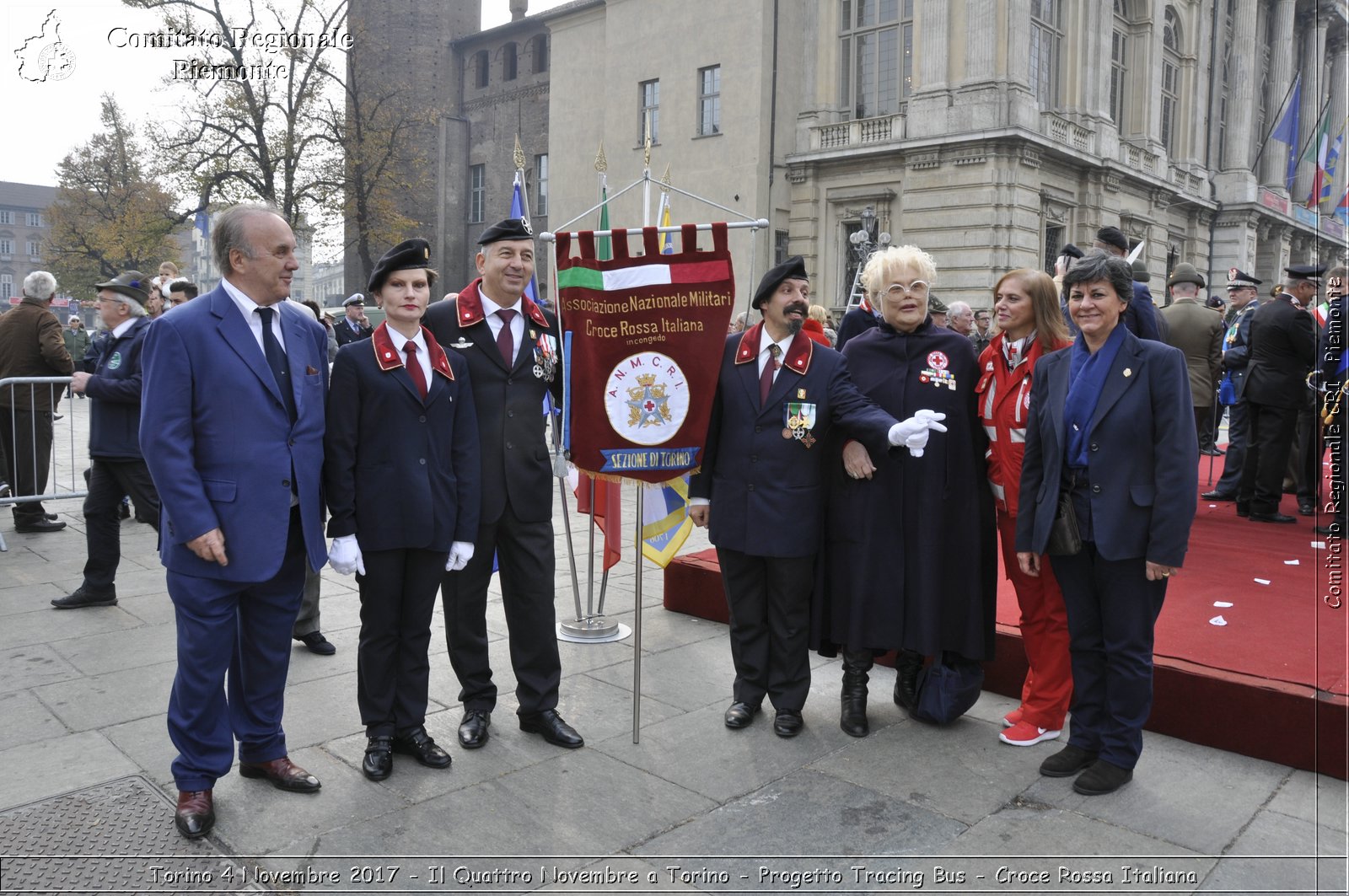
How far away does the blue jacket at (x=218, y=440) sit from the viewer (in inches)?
133

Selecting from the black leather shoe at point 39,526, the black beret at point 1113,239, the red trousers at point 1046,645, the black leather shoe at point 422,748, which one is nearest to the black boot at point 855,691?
the red trousers at point 1046,645

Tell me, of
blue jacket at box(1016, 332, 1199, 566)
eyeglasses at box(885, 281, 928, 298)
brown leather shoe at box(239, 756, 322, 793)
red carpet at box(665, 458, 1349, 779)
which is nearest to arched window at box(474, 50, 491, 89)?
red carpet at box(665, 458, 1349, 779)

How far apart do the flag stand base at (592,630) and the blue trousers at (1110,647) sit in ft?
9.00

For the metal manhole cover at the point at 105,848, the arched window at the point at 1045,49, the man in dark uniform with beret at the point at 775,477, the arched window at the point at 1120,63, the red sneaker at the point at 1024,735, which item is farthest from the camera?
the arched window at the point at 1120,63

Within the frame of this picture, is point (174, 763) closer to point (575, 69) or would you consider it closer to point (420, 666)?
point (420, 666)

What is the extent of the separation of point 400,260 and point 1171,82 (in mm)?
35044

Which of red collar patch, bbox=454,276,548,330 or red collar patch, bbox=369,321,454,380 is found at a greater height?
red collar patch, bbox=454,276,548,330

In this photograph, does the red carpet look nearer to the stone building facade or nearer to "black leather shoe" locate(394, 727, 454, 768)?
"black leather shoe" locate(394, 727, 454, 768)

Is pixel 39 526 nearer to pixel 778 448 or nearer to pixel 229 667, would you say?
pixel 229 667

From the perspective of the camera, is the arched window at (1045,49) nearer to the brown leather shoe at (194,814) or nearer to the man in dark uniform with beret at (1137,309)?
the man in dark uniform with beret at (1137,309)

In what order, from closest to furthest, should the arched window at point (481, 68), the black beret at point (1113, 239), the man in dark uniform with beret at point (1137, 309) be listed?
the man in dark uniform with beret at point (1137, 309) < the black beret at point (1113, 239) < the arched window at point (481, 68)

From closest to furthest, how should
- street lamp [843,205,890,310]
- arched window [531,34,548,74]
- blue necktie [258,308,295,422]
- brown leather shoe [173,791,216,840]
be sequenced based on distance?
1. brown leather shoe [173,791,216,840]
2. blue necktie [258,308,295,422]
3. street lamp [843,205,890,310]
4. arched window [531,34,548,74]

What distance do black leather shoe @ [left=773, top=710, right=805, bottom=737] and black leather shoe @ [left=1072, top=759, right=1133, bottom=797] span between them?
113 cm

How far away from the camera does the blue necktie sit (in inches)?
143
